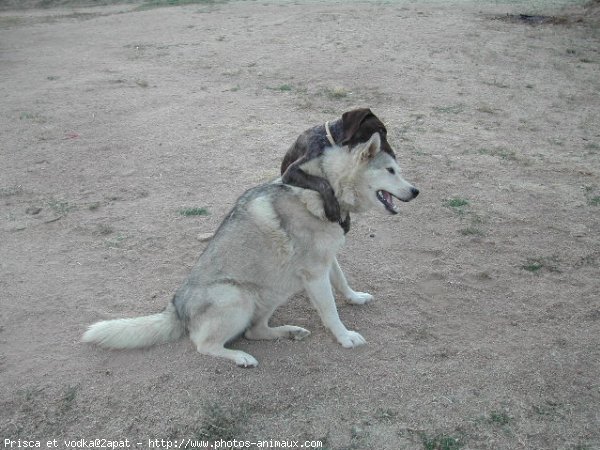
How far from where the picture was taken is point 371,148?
3752mm

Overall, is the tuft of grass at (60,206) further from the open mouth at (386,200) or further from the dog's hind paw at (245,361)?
the open mouth at (386,200)

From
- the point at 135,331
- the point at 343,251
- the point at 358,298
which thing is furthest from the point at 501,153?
the point at 135,331

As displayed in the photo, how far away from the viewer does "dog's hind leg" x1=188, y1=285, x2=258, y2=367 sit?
3799mm

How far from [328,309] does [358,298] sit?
578 millimetres

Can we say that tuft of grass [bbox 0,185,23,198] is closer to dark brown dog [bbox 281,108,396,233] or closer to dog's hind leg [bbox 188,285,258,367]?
dog's hind leg [bbox 188,285,258,367]

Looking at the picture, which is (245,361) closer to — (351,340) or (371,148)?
(351,340)

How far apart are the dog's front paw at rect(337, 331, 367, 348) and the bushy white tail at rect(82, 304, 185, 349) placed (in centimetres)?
117

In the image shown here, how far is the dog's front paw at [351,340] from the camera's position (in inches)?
158

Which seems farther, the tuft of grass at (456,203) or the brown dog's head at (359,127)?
the tuft of grass at (456,203)

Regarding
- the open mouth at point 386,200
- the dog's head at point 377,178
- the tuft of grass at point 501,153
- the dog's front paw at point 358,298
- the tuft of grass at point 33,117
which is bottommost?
the dog's front paw at point 358,298

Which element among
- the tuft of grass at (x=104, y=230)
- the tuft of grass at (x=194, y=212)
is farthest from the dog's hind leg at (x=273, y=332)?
the tuft of grass at (x=104, y=230)

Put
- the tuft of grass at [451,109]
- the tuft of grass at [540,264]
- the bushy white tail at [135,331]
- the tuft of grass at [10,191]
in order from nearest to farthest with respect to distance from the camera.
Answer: the bushy white tail at [135,331], the tuft of grass at [540,264], the tuft of grass at [10,191], the tuft of grass at [451,109]

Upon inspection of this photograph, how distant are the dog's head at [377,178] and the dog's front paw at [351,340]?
0.96m

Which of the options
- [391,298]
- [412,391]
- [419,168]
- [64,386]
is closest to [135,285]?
[64,386]
